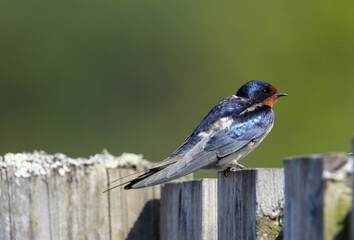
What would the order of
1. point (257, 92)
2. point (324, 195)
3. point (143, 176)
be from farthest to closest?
point (257, 92) < point (143, 176) < point (324, 195)

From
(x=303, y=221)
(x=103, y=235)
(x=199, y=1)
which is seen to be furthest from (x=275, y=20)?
(x=303, y=221)

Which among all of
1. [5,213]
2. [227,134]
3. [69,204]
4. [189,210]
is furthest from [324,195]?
[227,134]

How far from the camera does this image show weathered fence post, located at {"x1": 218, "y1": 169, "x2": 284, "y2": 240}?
88.9 inches

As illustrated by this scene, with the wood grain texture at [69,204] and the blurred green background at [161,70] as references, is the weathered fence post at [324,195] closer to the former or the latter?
the wood grain texture at [69,204]

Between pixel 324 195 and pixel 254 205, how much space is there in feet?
1.98

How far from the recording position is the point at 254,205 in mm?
2268

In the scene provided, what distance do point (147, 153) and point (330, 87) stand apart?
73.9 inches

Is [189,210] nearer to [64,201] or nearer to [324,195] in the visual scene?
[64,201]

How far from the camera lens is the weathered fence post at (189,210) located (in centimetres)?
273

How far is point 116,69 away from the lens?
7.37m

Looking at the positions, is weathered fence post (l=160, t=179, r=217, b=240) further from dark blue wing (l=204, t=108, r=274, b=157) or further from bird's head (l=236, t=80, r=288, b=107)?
bird's head (l=236, t=80, r=288, b=107)

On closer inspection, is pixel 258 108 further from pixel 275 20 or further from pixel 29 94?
pixel 29 94

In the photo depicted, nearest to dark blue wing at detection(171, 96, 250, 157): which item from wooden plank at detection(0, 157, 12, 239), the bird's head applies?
the bird's head

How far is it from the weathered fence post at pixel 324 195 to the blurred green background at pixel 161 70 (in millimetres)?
4050
